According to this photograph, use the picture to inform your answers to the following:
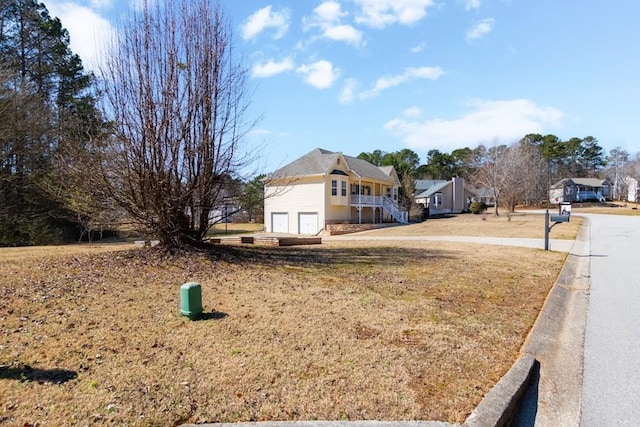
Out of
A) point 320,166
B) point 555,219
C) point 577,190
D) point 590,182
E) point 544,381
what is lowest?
point 544,381

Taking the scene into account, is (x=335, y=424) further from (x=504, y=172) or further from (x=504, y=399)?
(x=504, y=172)

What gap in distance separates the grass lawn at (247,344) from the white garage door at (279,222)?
23.6 metres

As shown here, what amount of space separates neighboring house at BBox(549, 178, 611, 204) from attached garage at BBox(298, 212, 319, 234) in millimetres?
57678

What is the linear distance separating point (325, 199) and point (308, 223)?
266 cm

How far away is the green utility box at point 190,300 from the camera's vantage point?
4414 millimetres

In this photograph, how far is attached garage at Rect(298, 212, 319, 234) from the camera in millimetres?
29067

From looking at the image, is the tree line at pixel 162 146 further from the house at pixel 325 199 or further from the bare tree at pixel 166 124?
the house at pixel 325 199

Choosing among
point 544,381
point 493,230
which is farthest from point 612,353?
point 493,230

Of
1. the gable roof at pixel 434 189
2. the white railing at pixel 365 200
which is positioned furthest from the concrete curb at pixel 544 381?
the gable roof at pixel 434 189

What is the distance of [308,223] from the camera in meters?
29.5

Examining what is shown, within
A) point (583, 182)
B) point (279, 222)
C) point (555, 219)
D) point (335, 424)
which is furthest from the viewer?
point (583, 182)

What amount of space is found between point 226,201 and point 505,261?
25.9ft

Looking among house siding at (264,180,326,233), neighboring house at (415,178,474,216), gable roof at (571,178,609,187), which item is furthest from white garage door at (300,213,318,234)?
gable roof at (571,178,609,187)

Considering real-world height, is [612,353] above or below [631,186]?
below
